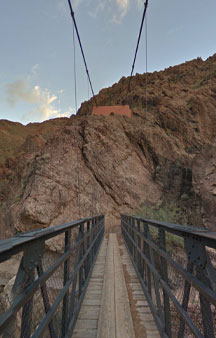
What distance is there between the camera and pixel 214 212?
9820mm

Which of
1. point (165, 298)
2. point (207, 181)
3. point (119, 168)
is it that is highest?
point (119, 168)

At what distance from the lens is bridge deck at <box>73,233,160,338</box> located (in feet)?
7.07

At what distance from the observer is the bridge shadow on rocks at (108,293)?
1120mm

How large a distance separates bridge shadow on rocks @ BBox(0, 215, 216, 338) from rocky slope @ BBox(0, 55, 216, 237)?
29.1 feet

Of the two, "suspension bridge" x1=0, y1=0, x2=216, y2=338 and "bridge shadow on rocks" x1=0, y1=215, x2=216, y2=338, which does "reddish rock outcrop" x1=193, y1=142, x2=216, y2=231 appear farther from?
"suspension bridge" x1=0, y1=0, x2=216, y2=338

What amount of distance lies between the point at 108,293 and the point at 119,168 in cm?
1316

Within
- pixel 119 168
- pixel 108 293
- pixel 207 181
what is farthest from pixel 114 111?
pixel 108 293

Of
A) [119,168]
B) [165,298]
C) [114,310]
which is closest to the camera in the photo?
[165,298]

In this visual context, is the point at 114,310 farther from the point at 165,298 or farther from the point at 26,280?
the point at 26,280

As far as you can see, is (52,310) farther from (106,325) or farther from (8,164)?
(8,164)

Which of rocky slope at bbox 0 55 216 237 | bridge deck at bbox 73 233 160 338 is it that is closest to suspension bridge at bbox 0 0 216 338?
bridge deck at bbox 73 233 160 338

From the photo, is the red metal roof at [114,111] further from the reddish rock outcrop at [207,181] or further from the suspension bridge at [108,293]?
the suspension bridge at [108,293]

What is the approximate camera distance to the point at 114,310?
2645 millimetres

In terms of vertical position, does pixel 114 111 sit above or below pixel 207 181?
above
